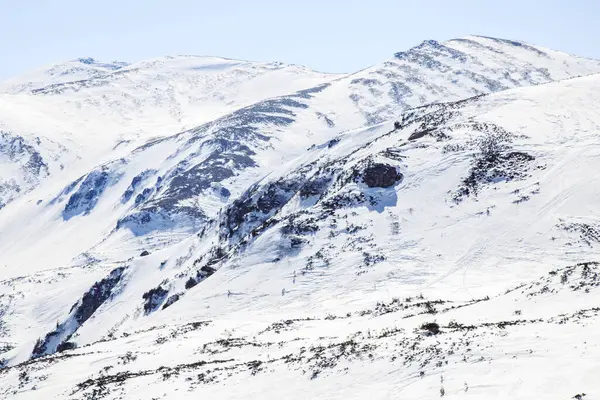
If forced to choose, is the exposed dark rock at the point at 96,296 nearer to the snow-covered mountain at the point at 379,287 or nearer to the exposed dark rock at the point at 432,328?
the snow-covered mountain at the point at 379,287

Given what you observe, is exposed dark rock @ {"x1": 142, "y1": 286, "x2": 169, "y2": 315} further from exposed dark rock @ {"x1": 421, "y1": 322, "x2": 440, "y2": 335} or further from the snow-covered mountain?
exposed dark rock @ {"x1": 421, "y1": 322, "x2": 440, "y2": 335}

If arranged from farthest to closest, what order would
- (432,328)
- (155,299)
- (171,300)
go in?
(155,299), (171,300), (432,328)

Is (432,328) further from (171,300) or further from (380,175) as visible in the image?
(171,300)

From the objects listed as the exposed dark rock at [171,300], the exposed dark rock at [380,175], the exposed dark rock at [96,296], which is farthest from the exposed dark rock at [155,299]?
the exposed dark rock at [380,175]

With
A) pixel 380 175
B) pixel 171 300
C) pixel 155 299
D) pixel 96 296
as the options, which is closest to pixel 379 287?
pixel 380 175

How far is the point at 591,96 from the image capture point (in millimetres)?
80125

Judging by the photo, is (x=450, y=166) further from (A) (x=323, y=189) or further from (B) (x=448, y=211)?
(A) (x=323, y=189)

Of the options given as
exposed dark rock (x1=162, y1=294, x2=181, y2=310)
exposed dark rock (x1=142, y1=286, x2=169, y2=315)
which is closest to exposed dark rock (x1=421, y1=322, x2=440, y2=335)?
exposed dark rock (x1=162, y1=294, x2=181, y2=310)

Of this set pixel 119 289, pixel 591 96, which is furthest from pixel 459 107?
pixel 119 289

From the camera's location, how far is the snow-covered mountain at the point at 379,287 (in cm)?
2052

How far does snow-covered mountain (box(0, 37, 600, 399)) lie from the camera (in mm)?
20516

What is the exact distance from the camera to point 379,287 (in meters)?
44.5

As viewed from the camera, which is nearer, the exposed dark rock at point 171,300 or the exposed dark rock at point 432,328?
the exposed dark rock at point 432,328

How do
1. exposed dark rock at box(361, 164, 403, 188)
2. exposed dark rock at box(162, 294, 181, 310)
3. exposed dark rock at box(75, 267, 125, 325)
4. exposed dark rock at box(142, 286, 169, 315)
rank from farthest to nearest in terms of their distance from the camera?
1. exposed dark rock at box(75, 267, 125, 325)
2. exposed dark rock at box(142, 286, 169, 315)
3. exposed dark rock at box(361, 164, 403, 188)
4. exposed dark rock at box(162, 294, 181, 310)
